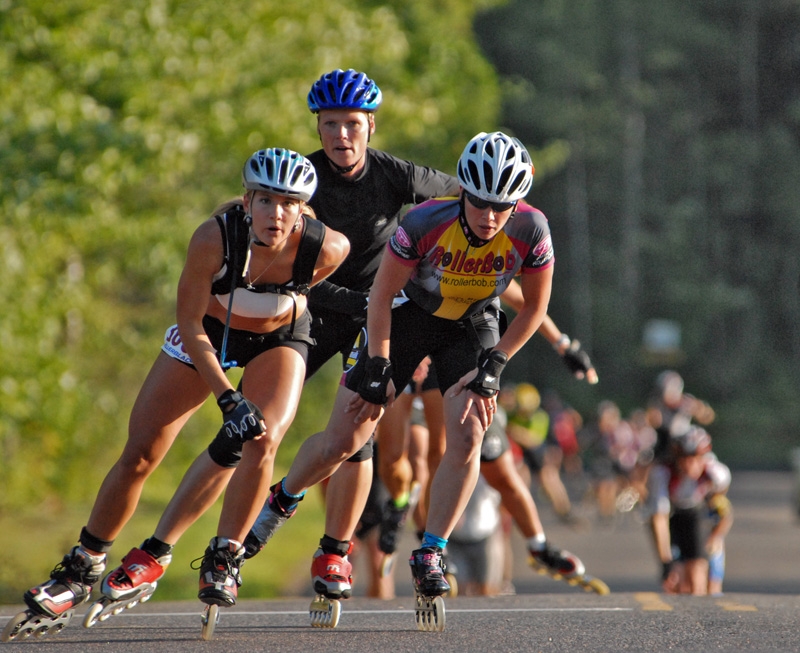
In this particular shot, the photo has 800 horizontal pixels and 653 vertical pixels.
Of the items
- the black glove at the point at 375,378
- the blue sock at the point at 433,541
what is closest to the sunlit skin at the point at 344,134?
the black glove at the point at 375,378

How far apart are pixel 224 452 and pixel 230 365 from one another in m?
0.41

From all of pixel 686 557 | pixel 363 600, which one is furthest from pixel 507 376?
pixel 363 600

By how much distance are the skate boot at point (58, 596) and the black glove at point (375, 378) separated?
4.99 feet

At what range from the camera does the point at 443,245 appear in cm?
629

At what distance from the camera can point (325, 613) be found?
263 inches

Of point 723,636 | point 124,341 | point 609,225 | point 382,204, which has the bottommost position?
point 723,636

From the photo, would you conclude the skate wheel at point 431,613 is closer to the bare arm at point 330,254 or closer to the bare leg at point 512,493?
the bare arm at point 330,254

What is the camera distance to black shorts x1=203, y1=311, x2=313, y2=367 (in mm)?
6336

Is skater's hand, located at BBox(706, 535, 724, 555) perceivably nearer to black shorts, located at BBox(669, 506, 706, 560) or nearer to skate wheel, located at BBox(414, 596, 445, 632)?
black shorts, located at BBox(669, 506, 706, 560)

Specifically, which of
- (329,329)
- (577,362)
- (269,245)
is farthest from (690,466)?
(269,245)

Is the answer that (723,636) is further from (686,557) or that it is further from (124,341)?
(124,341)

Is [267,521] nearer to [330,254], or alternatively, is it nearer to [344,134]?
[330,254]

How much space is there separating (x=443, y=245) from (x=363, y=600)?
3.30 m

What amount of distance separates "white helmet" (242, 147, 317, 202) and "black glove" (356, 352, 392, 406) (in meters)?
0.83
